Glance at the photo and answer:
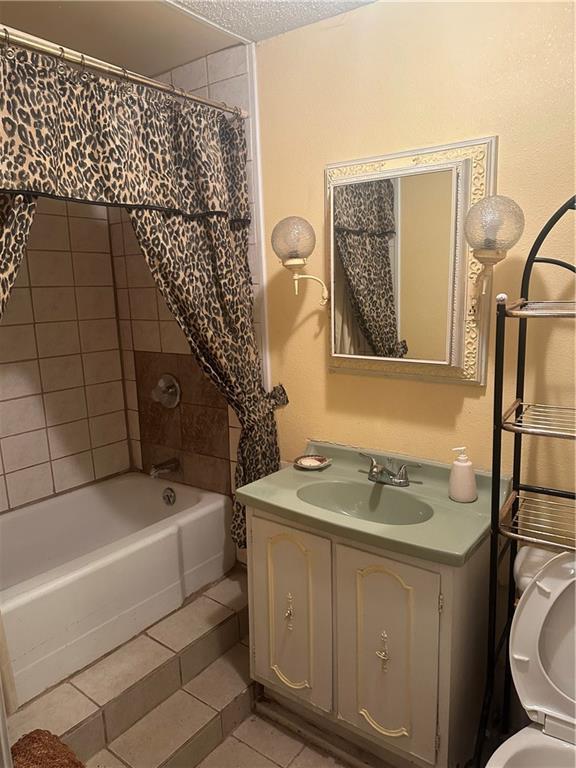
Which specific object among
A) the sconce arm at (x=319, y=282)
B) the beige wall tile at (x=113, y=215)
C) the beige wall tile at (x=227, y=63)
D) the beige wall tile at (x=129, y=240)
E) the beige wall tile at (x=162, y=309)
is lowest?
the beige wall tile at (x=162, y=309)

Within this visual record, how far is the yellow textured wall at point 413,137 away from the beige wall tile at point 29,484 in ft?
4.01

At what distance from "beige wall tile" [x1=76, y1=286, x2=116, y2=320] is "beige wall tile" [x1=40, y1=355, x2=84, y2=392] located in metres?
0.23

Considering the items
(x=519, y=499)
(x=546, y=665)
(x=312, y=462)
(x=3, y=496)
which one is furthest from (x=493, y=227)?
(x=3, y=496)

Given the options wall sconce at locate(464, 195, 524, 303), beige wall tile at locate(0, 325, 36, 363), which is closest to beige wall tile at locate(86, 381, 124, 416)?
beige wall tile at locate(0, 325, 36, 363)

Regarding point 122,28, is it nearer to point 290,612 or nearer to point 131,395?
point 131,395

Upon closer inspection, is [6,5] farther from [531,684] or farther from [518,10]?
[531,684]

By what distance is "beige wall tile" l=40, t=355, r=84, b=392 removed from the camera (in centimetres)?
258

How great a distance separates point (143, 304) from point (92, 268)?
32 cm

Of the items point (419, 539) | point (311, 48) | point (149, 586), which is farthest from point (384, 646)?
point (311, 48)

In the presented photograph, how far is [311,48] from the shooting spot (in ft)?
6.29

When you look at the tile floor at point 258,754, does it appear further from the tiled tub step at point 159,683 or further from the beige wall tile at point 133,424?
the beige wall tile at point 133,424

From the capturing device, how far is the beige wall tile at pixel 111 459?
285cm

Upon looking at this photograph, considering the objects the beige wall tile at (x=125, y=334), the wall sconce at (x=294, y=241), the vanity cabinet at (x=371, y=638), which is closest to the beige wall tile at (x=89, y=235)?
the beige wall tile at (x=125, y=334)

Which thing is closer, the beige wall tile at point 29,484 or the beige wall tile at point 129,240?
the beige wall tile at point 29,484
